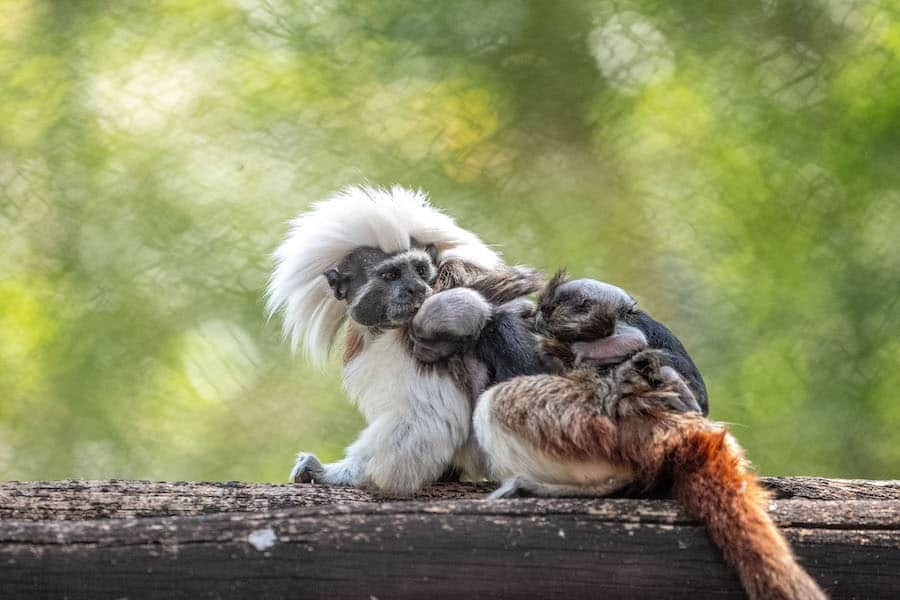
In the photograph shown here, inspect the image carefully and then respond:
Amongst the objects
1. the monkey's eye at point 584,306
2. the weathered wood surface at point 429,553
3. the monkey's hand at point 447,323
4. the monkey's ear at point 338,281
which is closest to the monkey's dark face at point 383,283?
the monkey's ear at point 338,281

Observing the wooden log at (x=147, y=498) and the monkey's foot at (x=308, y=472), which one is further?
the monkey's foot at (x=308, y=472)

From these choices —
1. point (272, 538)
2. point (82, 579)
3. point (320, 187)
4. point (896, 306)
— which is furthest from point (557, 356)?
point (896, 306)

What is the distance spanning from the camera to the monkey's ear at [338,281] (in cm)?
388

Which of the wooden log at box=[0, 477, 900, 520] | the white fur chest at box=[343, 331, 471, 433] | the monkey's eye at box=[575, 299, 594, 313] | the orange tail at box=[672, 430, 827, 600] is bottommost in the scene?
the wooden log at box=[0, 477, 900, 520]

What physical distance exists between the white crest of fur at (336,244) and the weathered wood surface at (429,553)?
1.25 meters

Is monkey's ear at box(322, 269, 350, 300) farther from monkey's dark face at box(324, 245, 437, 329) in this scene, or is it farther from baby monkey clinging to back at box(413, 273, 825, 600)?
baby monkey clinging to back at box(413, 273, 825, 600)

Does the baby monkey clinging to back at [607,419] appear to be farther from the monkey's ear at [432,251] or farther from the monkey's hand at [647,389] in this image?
the monkey's ear at [432,251]

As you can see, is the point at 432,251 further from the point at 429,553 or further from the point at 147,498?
the point at 429,553

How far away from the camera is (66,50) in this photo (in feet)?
24.5

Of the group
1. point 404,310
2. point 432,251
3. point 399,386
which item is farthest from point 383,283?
point 399,386

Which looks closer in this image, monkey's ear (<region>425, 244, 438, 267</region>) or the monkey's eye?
the monkey's eye

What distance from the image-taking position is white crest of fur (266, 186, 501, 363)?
3883 mm

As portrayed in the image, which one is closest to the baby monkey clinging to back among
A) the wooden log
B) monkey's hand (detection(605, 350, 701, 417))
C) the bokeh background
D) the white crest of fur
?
monkey's hand (detection(605, 350, 701, 417))

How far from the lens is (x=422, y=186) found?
7012 millimetres
